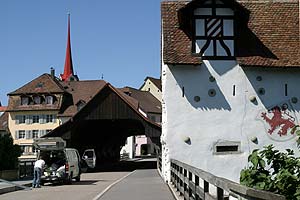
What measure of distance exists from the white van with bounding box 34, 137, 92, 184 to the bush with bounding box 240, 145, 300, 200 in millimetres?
22639

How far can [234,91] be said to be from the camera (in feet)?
89.2

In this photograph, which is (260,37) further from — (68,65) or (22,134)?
(68,65)

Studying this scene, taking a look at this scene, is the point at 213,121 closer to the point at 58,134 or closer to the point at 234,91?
the point at 234,91

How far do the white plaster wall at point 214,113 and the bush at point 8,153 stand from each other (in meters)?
11.8

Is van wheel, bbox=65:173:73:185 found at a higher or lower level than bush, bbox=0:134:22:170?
lower

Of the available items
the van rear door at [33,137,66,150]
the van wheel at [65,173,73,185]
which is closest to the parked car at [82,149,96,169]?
the van rear door at [33,137,66,150]

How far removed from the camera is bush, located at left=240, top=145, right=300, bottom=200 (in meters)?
6.98

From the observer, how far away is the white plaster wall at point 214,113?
26.9 m

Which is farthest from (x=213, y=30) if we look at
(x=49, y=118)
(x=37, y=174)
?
(x=49, y=118)

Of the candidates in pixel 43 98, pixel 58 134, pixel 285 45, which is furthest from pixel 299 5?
pixel 43 98

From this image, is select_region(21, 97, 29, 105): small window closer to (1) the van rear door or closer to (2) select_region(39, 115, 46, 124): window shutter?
(2) select_region(39, 115, 46, 124): window shutter

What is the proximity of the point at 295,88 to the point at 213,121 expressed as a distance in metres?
4.43

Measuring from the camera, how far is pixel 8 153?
34.3 m

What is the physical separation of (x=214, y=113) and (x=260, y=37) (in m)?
4.84
